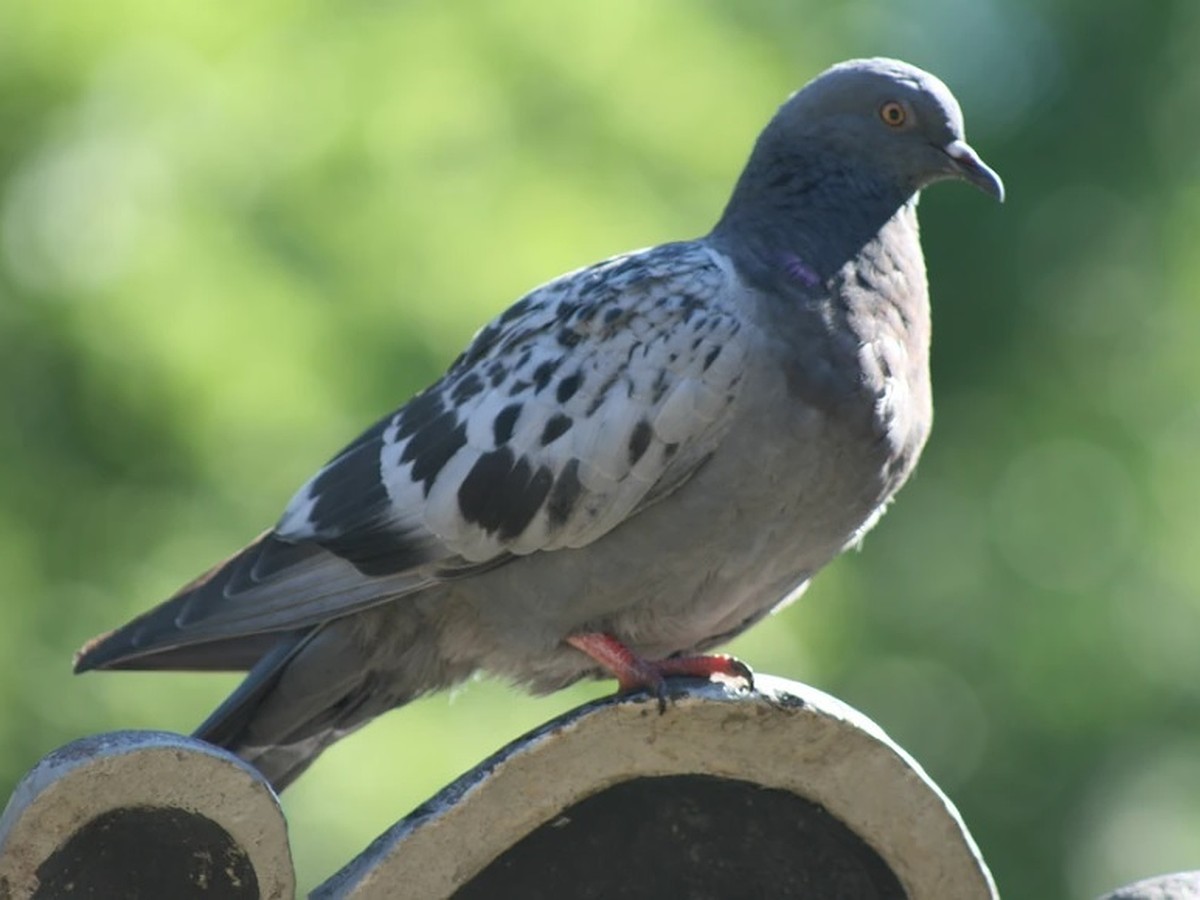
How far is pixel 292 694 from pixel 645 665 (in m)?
0.97

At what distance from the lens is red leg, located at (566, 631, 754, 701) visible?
13.2 ft

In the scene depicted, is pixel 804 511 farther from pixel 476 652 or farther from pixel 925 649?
pixel 925 649

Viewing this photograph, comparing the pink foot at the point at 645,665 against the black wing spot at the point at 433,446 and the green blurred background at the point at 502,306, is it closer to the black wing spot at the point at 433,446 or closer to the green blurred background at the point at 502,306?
the black wing spot at the point at 433,446

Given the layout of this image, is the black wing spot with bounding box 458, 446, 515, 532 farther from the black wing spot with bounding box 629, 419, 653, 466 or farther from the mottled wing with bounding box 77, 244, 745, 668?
the black wing spot with bounding box 629, 419, 653, 466

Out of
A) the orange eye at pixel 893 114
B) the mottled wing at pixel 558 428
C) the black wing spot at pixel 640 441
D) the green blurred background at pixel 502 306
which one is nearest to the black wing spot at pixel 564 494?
the mottled wing at pixel 558 428

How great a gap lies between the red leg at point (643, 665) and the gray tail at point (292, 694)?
1.92 ft

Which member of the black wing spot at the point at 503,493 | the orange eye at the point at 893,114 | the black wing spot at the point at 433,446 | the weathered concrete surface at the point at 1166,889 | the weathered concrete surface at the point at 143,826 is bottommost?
the weathered concrete surface at the point at 1166,889

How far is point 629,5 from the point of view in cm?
1010

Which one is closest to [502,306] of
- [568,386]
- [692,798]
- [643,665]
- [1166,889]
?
[568,386]

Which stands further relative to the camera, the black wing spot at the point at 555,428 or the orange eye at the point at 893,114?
the orange eye at the point at 893,114

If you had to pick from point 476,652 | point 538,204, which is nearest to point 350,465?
point 476,652

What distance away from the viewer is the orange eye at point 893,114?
4754mm

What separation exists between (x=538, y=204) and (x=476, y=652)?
459 centimetres

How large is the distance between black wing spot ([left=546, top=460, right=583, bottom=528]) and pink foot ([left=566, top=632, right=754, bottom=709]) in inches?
10.6
